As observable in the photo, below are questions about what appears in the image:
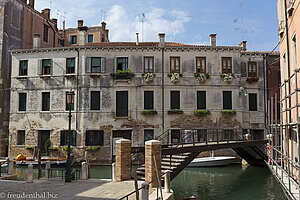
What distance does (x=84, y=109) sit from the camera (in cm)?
2097

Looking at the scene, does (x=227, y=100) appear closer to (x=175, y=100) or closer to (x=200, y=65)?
(x=200, y=65)

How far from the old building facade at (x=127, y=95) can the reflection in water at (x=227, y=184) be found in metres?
3.92

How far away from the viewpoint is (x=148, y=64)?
70.2ft

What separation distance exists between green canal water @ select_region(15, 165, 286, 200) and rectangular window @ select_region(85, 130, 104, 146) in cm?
204

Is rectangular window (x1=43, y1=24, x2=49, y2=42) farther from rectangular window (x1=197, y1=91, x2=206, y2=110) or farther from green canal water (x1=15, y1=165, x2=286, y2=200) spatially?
rectangular window (x1=197, y1=91, x2=206, y2=110)

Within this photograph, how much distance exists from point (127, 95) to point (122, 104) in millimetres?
871

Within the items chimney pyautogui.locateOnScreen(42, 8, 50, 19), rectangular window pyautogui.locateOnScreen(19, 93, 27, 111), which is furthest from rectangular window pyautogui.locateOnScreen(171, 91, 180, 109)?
chimney pyautogui.locateOnScreen(42, 8, 50, 19)

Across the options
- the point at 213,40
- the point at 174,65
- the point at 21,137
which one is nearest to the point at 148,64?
the point at 174,65

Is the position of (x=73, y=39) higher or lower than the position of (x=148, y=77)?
higher

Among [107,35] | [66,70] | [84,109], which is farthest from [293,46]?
[107,35]

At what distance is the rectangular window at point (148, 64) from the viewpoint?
842 inches

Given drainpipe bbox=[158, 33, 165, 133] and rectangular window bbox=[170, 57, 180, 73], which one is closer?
drainpipe bbox=[158, 33, 165, 133]

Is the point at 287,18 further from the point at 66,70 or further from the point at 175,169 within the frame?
the point at 66,70

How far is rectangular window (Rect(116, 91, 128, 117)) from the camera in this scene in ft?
68.6
